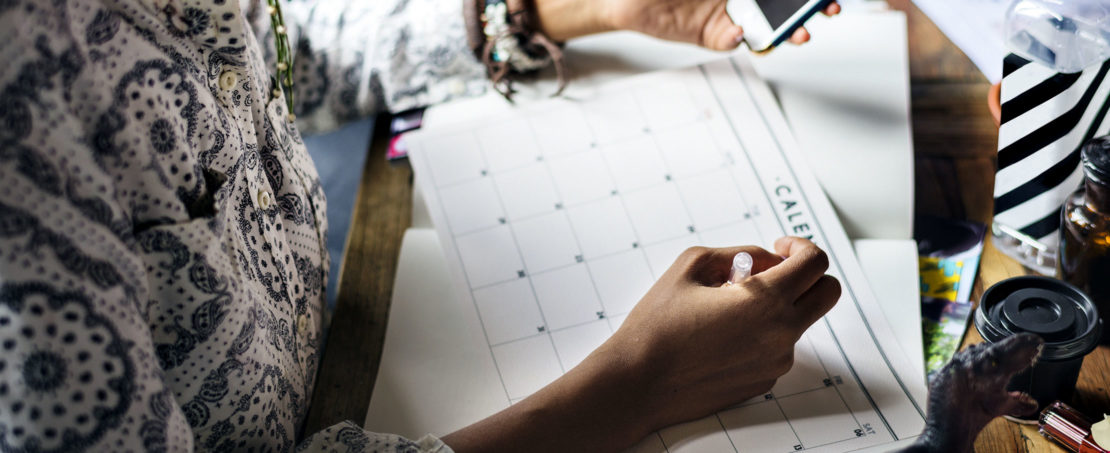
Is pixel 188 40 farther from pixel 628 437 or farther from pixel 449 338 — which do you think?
pixel 628 437

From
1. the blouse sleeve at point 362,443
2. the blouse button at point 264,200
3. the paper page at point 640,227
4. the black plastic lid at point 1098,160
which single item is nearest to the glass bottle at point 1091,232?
the black plastic lid at point 1098,160

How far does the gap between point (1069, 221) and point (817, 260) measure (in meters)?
0.20

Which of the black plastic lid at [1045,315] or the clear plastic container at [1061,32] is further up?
the clear plastic container at [1061,32]

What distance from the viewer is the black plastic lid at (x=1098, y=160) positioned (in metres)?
0.59

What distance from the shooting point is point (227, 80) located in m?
0.62

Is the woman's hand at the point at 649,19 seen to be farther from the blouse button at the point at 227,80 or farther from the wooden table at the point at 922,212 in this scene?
the blouse button at the point at 227,80

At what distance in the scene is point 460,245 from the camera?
817 mm

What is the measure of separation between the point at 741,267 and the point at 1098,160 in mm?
263

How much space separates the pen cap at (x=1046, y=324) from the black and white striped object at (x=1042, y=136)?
0.16m

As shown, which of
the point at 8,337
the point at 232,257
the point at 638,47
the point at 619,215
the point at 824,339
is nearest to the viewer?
the point at 8,337

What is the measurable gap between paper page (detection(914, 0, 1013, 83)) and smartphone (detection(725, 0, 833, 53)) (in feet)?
0.68

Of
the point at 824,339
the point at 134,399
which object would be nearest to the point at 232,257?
the point at 134,399

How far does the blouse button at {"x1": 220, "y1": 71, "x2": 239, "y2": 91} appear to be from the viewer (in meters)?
0.62

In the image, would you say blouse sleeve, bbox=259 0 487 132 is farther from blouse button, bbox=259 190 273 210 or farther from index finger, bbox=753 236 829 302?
index finger, bbox=753 236 829 302
